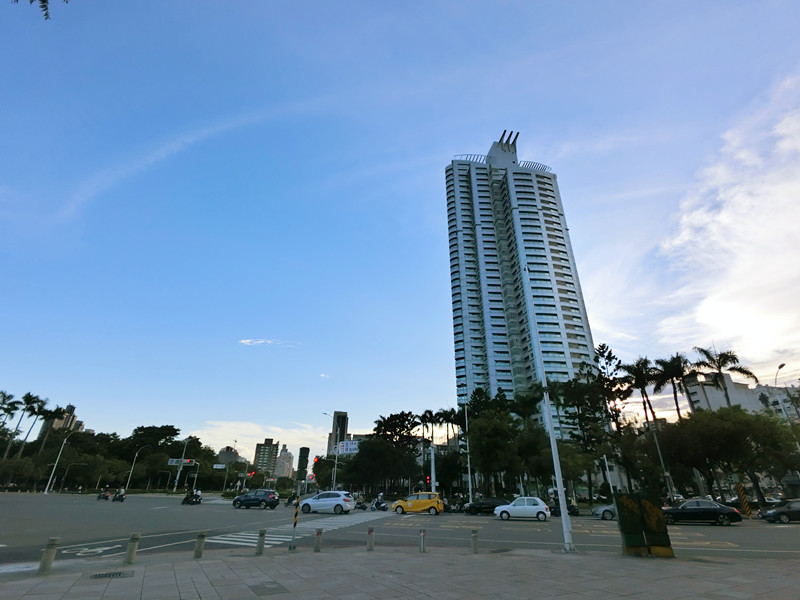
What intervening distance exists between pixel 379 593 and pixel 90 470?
91.0 meters

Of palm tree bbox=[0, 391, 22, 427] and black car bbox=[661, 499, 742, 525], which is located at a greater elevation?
palm tree bbox=[0, 391, 22, 427]

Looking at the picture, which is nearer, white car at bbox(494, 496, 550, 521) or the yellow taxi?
white car at bbox(494, 496, 550, 521)

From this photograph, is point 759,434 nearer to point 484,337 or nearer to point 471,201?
point 484,337

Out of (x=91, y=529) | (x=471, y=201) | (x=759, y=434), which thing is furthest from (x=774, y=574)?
(x=471, y=201)

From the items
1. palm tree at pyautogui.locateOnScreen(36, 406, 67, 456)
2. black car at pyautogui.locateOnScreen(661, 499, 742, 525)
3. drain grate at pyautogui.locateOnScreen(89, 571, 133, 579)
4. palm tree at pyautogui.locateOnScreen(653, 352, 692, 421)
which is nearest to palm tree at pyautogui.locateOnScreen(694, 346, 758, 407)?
palm tree at pyautogui.locateOnScreen(653, 352, 692, 421)

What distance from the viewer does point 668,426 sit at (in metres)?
42.2

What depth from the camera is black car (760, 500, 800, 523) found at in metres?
24.9

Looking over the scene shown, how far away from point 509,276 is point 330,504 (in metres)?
117

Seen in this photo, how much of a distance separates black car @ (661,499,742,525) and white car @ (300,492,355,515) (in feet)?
73.5

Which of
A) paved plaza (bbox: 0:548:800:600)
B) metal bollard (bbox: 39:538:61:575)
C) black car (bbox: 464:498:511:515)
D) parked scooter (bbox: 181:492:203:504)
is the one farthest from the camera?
parked scooter (bbox: 181:492:203:504)

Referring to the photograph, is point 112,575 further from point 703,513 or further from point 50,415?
point 50,415

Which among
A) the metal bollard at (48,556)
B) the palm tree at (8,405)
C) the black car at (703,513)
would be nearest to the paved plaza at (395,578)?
the metal bollard at (48,556)

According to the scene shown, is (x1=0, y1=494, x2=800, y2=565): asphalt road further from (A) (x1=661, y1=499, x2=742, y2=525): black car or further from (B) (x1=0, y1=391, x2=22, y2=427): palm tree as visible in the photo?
(B) (x1=0, y1=391, x2=22, y2=427): palm tree

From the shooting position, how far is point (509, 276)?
138m
